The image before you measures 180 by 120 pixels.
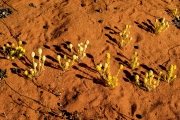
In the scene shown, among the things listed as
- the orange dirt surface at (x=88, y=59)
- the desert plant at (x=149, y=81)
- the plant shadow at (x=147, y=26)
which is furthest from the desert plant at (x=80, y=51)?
the plant shadow at (x=147, y=26)

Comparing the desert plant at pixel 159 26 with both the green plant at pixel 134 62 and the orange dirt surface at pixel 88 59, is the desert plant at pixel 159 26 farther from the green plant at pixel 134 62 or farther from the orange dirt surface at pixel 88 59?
the green plant at pixel 134 62

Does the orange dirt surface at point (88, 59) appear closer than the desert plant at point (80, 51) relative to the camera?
Yes

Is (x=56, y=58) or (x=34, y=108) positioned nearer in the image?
(x=34, y=108)

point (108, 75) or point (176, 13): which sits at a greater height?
point (176, 13)

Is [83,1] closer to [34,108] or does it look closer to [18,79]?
[18,79]

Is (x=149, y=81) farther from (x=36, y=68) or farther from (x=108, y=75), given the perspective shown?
(x=36, y=68)

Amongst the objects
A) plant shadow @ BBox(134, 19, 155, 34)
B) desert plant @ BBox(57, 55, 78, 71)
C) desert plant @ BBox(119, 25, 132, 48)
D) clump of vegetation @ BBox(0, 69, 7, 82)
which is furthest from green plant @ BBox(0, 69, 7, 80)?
plant shadow @ BBox(134, 19, 155, 34)

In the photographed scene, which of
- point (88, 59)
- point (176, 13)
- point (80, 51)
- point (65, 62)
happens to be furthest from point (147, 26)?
point (65, 62)

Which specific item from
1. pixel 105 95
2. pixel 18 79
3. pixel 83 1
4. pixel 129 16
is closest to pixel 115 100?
pixel 105 95
